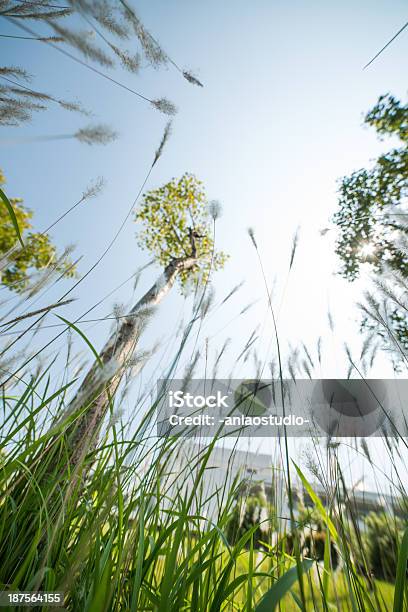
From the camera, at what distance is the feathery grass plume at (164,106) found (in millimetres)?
691

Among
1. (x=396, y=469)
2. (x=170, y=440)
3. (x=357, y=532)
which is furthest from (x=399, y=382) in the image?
(x=170, y=440)

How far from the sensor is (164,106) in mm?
699

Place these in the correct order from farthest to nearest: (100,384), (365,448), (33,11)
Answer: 1. (365,448)
2. (33,11)
3. (100,384)

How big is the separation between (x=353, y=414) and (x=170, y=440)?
2.77 ft

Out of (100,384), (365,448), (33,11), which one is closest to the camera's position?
(100,384)

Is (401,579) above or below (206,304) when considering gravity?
below

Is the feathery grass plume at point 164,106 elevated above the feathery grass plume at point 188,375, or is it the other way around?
the feathery grass plume at point 164,106

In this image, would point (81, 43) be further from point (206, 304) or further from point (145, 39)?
point (206, 304)

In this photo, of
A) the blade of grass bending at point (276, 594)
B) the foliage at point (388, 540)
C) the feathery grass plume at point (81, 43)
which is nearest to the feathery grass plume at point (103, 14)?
the feathery grass plume at point (81, 43)

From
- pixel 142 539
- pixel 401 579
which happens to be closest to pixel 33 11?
pixel 142 539

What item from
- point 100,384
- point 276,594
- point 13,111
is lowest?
point 276,594

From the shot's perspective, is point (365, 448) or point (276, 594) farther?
point (365, 448)

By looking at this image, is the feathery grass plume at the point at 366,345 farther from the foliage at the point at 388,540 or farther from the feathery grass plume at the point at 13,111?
the feathery grass plume at the point at 13,111

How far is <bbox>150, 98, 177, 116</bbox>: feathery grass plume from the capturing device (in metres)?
0.69
